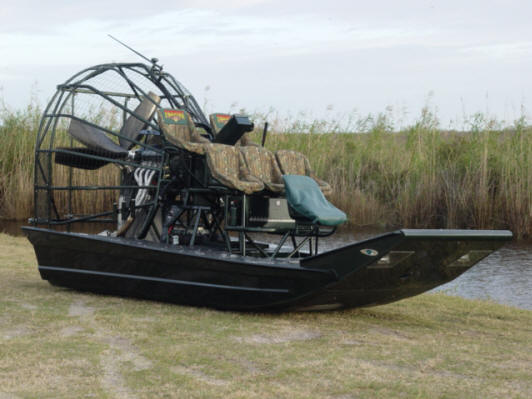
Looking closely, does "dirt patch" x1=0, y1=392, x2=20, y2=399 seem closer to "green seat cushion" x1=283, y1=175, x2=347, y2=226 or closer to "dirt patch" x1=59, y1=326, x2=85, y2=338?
"dirt patch" x1=59, y1=326, x2=85, y2=338

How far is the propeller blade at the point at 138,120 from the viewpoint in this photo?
834 centimetres

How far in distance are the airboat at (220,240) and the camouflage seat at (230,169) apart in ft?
0.03

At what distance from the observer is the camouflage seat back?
7.91 metres

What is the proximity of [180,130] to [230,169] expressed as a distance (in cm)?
93

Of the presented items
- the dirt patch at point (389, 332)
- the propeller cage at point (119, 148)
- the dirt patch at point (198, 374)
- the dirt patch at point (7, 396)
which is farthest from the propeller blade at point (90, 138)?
the dirt patch at point (7, 396)

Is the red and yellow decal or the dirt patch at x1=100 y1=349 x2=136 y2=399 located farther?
the red and yellow decal

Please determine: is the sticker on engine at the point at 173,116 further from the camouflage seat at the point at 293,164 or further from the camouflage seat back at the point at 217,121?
the camouflage seat at the point at 293,164

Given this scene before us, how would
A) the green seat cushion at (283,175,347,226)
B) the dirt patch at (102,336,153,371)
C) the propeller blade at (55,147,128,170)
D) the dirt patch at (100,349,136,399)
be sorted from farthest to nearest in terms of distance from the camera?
the propeller blade at (55,147,128,170)
the green seat cushion at (283,175,347,226)
the dirt patch at (102,336,153,371)
the dirt patch at (100,349,136,399)

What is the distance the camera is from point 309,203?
6484 millimetres

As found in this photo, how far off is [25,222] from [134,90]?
813cm

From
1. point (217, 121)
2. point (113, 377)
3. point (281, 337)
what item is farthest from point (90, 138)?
point (113, 377)

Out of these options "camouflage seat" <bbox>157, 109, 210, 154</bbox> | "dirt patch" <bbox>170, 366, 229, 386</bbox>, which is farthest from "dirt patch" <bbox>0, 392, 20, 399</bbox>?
"camouflage seat" <bbox>157, 109, 210, 154</bbox>

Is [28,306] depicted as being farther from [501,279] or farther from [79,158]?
[501,279]

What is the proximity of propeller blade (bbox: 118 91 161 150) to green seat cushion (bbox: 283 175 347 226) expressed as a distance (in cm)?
235
